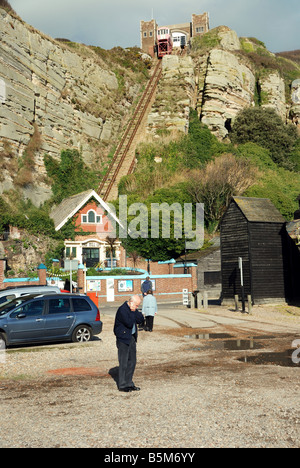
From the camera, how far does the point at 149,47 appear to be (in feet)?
317

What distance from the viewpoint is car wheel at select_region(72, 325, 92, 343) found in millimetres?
14156

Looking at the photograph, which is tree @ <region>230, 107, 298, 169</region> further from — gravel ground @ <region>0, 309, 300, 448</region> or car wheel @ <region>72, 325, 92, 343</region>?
gravel ground @ <region>0, 309, 300, 448</region>

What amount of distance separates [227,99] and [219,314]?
168ft

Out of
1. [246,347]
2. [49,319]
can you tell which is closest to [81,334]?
[49,319]

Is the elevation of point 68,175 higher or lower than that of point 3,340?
higher

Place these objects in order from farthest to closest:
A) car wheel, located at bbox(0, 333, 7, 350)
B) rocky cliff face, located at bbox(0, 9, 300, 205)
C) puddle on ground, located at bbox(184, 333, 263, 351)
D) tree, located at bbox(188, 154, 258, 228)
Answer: tree, located at bbox(188, 154, 258, 228) → rocky cliff face, located at bbox(0, 9, 300, 205) → puddle on ground, located at bbox(184, 333, 263, 351) → car wheel, located at bbox(0, 333, 7, 350)

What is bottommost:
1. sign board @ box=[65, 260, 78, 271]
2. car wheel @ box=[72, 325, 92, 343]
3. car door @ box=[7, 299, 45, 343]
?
car wheel @ box=[72, 325, 92, 343]

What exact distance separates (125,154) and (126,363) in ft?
175

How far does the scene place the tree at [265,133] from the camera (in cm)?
6262

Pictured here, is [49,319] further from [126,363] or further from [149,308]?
[126,363]

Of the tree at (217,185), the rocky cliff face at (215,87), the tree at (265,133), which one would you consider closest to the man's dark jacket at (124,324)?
the tree at (217,185)

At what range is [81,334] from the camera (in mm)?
14289

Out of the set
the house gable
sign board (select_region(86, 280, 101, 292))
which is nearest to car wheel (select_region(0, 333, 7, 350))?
sign board (select_region(86, 280, 101, 292))

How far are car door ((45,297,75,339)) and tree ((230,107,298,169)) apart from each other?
53361 mm
